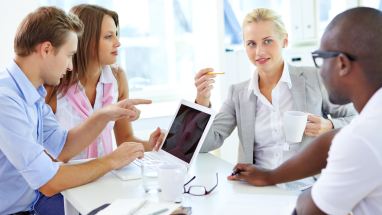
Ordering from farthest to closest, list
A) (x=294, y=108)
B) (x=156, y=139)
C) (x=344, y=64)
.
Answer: (x=294, y=108), (x=156, y=139), (x=344, y=64)

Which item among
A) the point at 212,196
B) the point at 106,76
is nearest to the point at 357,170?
the point at 212,196

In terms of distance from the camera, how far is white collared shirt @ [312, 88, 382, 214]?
93 centimetres

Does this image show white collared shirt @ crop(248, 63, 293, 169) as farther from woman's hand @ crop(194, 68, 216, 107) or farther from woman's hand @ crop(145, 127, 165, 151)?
woman's hand @ crop(145, 127, 165, 151)

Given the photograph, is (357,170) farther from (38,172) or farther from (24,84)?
(24,84)

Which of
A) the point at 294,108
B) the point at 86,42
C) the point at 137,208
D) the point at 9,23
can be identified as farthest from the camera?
the point at 9,23

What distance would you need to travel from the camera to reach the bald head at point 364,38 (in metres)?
1.02

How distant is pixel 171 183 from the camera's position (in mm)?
1333

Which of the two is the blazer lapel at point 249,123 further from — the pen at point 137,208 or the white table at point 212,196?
the pen at point 137,208

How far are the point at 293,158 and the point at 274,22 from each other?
85 centimetres

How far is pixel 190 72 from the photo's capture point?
3670 mm

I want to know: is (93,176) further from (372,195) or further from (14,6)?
(14,6)

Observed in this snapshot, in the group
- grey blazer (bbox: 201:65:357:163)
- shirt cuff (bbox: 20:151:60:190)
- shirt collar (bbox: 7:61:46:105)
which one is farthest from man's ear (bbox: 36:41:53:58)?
grey blazer (bbox: 201:65:357:163)

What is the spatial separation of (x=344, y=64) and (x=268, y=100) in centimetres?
101

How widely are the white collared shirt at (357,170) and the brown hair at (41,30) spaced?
1.06 m
